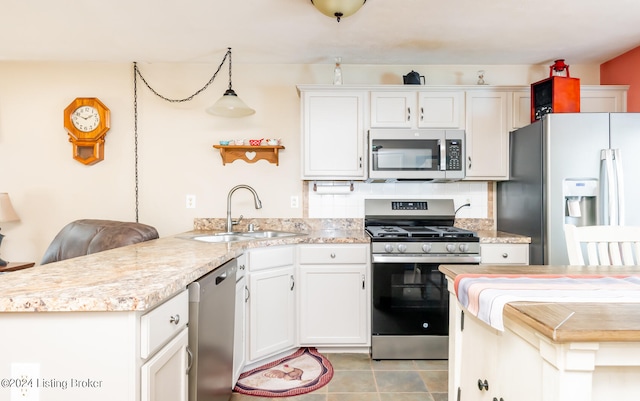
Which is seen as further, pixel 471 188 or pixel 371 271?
pixel 471 188

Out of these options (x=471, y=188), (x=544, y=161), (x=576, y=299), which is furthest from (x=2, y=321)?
(x=471, y=188)

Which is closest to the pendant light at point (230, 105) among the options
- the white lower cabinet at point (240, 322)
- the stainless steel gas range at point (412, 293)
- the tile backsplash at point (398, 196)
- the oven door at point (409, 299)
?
the tile backsplash at point (398, 196)

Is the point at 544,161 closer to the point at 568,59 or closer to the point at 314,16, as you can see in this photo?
the point at 568,59

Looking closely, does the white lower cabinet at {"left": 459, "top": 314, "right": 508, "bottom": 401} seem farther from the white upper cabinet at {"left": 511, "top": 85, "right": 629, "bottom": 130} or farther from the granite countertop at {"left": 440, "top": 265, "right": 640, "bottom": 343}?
the white upper cabinet at {"left": 511, "top": 85, "right": 629, "bottom": 130}

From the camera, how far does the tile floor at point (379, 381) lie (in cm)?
204

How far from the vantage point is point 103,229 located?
249 centimetres

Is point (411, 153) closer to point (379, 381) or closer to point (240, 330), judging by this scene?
point (379, 381)

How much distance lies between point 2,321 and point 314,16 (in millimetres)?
2168

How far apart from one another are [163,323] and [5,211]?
2665 millimetres

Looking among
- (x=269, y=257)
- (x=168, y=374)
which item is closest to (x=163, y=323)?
(x=168, y=374)

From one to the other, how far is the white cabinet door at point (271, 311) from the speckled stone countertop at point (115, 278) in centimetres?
34

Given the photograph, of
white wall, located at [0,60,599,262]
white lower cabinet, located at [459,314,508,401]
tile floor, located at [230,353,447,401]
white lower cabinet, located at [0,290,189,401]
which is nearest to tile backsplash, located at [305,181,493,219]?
white wall, located at [0,60,599,262]

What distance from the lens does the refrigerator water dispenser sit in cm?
233

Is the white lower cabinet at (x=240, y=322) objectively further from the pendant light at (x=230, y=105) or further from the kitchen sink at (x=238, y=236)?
the pendant light at (x=230, y=105)
